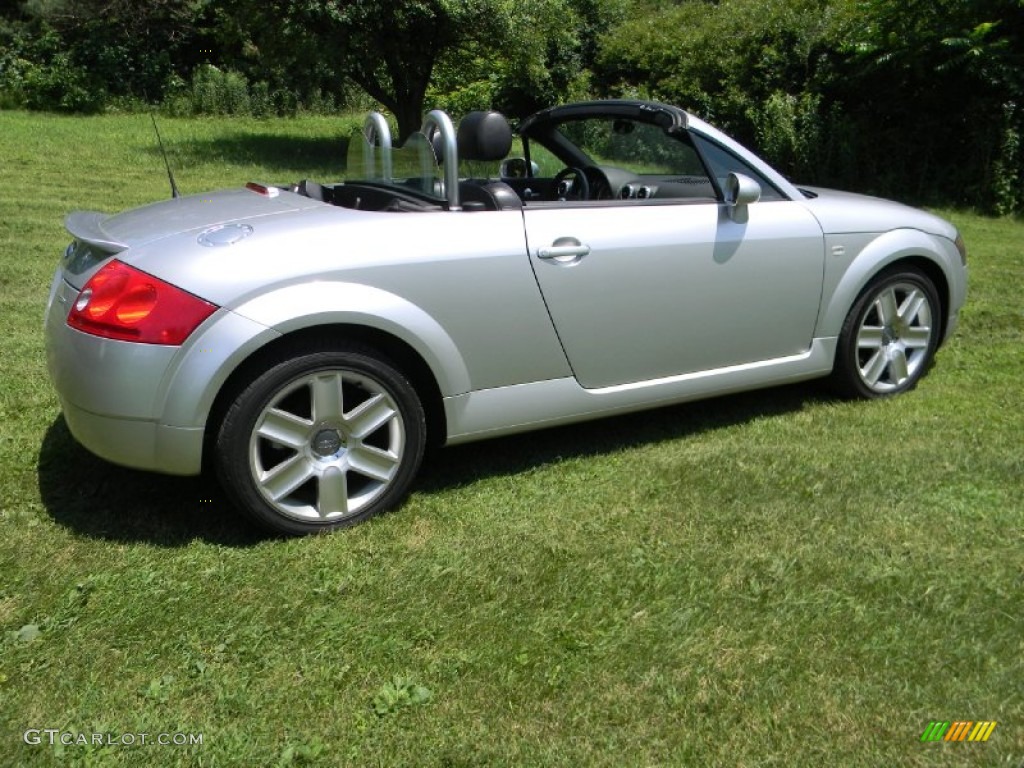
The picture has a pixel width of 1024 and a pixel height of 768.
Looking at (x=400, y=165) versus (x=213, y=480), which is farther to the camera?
(x=400, y=165)

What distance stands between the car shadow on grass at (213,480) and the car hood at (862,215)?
0.88 m

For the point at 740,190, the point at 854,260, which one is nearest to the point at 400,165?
the point at 740,190

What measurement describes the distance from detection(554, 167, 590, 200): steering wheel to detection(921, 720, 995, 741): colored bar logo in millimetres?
2793

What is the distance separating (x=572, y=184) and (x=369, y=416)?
1828 mm

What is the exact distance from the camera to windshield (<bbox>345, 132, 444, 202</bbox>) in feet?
12.2

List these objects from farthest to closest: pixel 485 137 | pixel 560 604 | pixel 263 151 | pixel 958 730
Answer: pixel 263 151 < pixel 485 137 < pixel 560 604 < pixel 958 730

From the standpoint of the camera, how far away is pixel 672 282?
3.88 metres

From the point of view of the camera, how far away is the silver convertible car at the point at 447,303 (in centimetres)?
307

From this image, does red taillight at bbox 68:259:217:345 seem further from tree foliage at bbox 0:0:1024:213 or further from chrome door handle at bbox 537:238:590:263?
tree foliage at bbox 0:0:1024:213

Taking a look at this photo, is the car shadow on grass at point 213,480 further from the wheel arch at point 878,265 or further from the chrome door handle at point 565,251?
the chrome door handle at point 565,251

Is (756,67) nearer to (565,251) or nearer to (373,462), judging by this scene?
(565,251)

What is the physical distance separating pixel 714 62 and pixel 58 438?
1283 centimetres

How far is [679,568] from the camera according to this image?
313cm

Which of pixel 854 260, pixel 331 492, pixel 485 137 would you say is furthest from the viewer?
pixel 854 260
